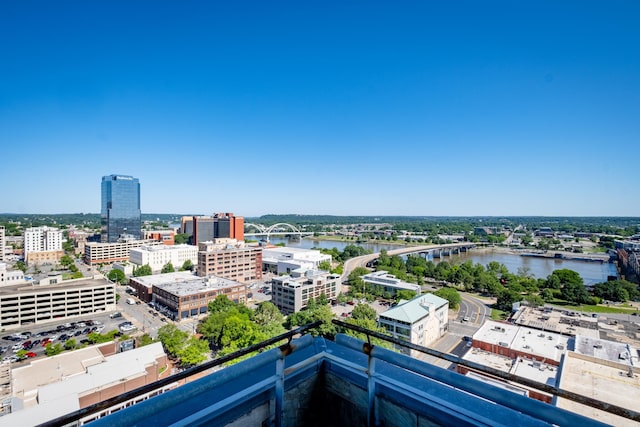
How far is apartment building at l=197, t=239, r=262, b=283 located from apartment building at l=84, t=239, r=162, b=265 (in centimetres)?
959

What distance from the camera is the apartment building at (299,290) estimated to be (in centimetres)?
1055

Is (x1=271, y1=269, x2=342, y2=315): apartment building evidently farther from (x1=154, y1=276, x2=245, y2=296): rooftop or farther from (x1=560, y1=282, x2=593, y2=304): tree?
(x1=560, y1=282, x2=593, y2=304): tree

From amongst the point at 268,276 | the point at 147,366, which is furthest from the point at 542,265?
the point at 147,366

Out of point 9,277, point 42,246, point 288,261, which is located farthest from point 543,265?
point 42,246

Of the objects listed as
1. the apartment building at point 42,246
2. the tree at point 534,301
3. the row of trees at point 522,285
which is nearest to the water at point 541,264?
A: the row of trees at point 522,285

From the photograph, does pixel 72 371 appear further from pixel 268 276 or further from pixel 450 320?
pixel 268 276

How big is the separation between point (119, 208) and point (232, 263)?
15.6 m

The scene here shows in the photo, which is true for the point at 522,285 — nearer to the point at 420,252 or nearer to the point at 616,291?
the point at 616,291

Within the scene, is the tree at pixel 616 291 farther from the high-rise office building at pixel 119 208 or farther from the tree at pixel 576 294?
the high-rise office building at pixel 119 208

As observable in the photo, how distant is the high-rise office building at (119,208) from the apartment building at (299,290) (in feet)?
59.2

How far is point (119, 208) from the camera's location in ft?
81.1

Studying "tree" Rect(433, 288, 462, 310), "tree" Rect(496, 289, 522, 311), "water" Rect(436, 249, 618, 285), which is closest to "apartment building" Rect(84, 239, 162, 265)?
"tree" Rect(433, 288, 462, 310)

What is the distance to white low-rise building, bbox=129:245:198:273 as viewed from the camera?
712 inches

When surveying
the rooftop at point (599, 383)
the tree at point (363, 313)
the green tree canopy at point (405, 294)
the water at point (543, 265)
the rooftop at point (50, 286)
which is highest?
the rooftop at point (599, 383)
